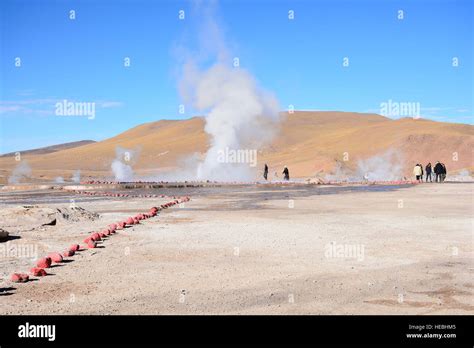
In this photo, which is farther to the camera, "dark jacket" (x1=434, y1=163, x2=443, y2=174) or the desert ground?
"dark jacket" (x1=434, y1=163, x2=443, y2=174)

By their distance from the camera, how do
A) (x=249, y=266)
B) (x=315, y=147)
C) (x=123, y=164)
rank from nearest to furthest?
(x=249, y=266) → (x=123, y=164) → (x=315, y=147)

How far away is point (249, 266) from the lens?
11.8 meters

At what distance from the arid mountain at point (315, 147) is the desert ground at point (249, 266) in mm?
51096

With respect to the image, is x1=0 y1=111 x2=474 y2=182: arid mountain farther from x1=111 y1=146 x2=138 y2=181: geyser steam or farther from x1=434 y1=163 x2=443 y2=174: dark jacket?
x1=434 y1=163 x2=443 y2=174: dark jacket

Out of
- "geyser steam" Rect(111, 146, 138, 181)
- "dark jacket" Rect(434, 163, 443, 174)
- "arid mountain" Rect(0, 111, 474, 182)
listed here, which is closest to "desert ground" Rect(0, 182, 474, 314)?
"dark jacket" Rect(434, 163, 443, 174)

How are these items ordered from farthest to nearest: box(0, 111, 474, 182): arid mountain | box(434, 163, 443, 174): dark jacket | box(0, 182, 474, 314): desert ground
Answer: box(0, 111, 474, 182): arid mountain, box(434, 163, 443, 174): dark jacket, box(0, 182, 474, 314): desert ground

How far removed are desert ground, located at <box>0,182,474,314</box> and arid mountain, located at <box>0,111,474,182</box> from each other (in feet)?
168

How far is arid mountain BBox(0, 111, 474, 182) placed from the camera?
255 feet

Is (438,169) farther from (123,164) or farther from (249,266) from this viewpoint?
(123,164)

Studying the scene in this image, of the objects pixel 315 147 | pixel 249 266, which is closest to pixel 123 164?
pixel 315 147

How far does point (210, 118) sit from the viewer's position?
6053 centimetres

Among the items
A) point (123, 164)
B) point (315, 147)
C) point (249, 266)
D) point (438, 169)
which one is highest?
point (315, 147)

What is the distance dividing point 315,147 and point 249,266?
91792 millimetres
